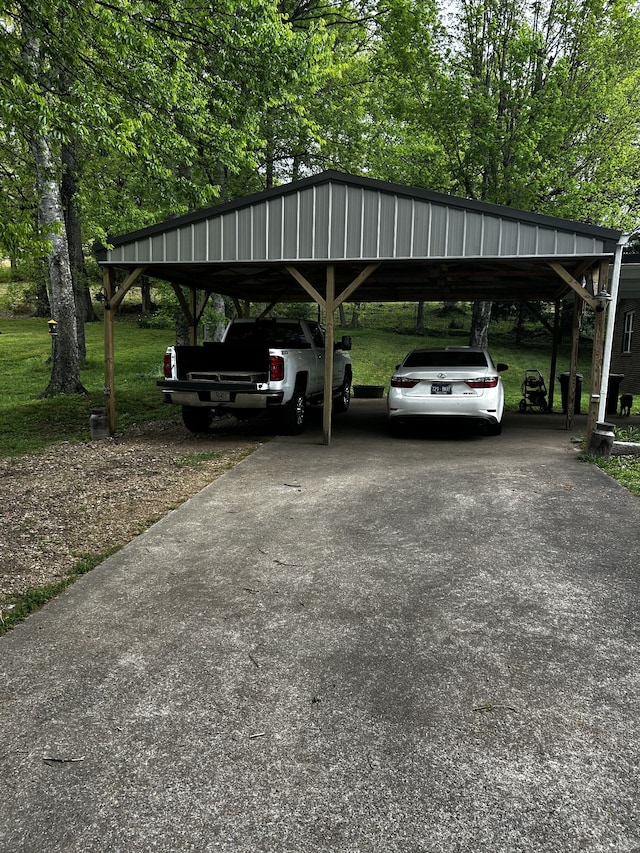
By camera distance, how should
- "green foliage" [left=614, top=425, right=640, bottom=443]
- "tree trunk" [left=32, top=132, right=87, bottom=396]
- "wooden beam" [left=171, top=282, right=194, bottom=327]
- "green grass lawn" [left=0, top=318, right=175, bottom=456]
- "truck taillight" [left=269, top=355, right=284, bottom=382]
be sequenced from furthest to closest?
"tree trunk" [left=32, top=132, right=87, bottom=396], "wooden beam" [left=171, top=282, right=194, bottom=327], "green grass lawn" [left=0, top=318, right=175, bottom=456], "green foliage" [left=614, top=425, right=640, bottom=443], "truck taillight" [left=269, top=355, right=284, bottom=382]

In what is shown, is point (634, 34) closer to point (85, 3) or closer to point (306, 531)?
point (85, 3)

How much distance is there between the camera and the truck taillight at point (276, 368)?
9727 millimetres

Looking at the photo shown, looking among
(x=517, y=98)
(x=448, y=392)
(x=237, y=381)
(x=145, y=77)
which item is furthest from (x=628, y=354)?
(x=145, y=77)

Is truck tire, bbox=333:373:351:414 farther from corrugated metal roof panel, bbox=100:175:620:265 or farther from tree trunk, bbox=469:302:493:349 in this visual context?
tree trunk, bbox=469:302:493:349

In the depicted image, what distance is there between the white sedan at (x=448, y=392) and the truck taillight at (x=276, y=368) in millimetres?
1967

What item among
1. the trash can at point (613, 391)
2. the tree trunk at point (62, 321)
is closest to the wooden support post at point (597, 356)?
the trash can at point (613, 391)

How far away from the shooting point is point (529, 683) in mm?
3000

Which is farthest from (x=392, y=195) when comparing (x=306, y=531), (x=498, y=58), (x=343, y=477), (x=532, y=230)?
(x=498, y=58)

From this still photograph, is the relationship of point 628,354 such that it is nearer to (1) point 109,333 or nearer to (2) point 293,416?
(2) point 293,416

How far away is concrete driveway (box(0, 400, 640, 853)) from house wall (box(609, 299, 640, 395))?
717 inches

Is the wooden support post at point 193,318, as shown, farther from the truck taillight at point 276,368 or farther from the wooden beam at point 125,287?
the truck taillight at point 276,368

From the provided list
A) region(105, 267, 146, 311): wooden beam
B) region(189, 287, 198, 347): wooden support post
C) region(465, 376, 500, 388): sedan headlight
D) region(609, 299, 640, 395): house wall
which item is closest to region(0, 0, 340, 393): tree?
region(105, 267, 146, 311): wooden beam

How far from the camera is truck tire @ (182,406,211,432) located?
10.9 m

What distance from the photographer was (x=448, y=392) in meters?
9.92
